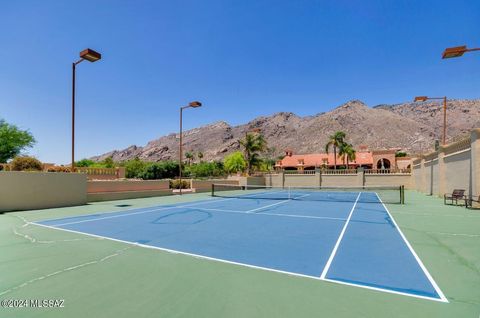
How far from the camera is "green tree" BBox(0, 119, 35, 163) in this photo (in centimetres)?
3834

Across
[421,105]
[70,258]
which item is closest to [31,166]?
[70,258]

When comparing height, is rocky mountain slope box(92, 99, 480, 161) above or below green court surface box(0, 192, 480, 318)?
above

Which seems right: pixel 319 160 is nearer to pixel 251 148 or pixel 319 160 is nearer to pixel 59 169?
pixel 251 148

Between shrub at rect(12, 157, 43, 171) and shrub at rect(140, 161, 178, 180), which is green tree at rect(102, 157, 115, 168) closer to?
shrub at rect(140, 161, 178, 180)

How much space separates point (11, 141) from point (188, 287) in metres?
46.3

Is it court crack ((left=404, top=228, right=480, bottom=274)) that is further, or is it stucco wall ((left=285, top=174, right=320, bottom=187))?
stucco wall ((left=285, top=174, right=320, bottom=187))

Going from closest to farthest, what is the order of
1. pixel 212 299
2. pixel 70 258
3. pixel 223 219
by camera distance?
pixel 212 299 → pixel 70 258 → pixel 223 219

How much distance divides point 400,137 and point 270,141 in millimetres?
80974

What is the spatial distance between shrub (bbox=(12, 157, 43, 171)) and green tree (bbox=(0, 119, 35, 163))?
21.6 metres

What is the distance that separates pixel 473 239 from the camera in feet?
27.4

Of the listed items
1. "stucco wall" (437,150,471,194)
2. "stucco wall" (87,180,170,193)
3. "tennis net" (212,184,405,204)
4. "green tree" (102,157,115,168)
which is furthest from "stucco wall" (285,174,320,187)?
"green tree" (102,157,115,168)

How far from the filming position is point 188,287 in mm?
4734

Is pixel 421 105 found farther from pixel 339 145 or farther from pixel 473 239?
pixel 473 239

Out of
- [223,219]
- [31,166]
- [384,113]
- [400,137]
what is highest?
[384,113]
